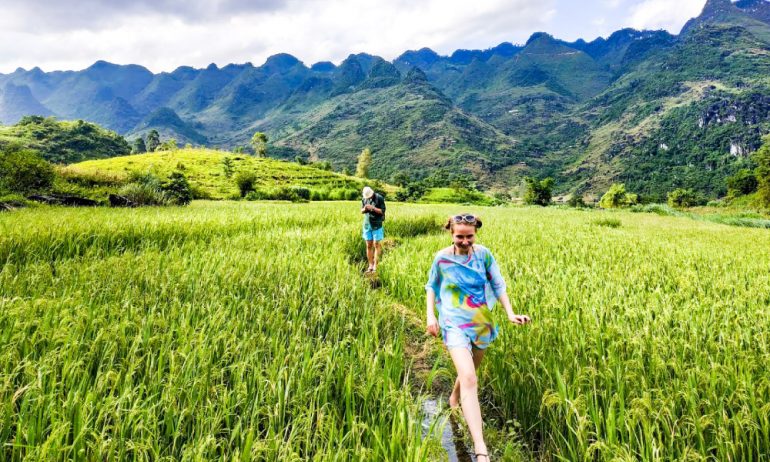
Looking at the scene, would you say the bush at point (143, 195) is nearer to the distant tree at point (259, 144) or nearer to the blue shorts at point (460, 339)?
the blue shorts at point (460, 339)

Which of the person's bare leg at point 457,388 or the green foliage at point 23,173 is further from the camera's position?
the green foliage at point 23,173

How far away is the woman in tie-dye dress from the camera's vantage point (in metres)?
3.41

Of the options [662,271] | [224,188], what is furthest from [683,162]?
[662,271]

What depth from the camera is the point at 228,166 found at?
85562 mm

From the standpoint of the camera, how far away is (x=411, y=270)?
7.92 m

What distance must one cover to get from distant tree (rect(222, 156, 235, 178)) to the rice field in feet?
265

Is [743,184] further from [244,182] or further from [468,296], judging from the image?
[468,296]

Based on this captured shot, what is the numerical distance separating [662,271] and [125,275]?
967 centimetres

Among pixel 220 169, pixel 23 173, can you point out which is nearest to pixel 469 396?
pixel 23 173

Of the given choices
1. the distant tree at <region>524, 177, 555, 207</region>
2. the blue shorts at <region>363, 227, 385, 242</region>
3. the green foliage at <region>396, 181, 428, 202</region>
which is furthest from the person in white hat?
the distant tree at <region>524, 177, 555, 207</region>

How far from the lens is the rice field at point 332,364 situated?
2455 millimetres

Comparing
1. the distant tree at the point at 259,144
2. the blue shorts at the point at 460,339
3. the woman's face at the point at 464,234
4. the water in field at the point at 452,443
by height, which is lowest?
the water in field at the point at 452,443

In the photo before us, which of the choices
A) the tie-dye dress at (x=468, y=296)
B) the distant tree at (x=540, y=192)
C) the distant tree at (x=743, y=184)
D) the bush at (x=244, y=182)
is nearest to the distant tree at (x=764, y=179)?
the distant tree at (x=743, y=184)

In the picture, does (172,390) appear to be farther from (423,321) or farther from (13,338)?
(423,321)
